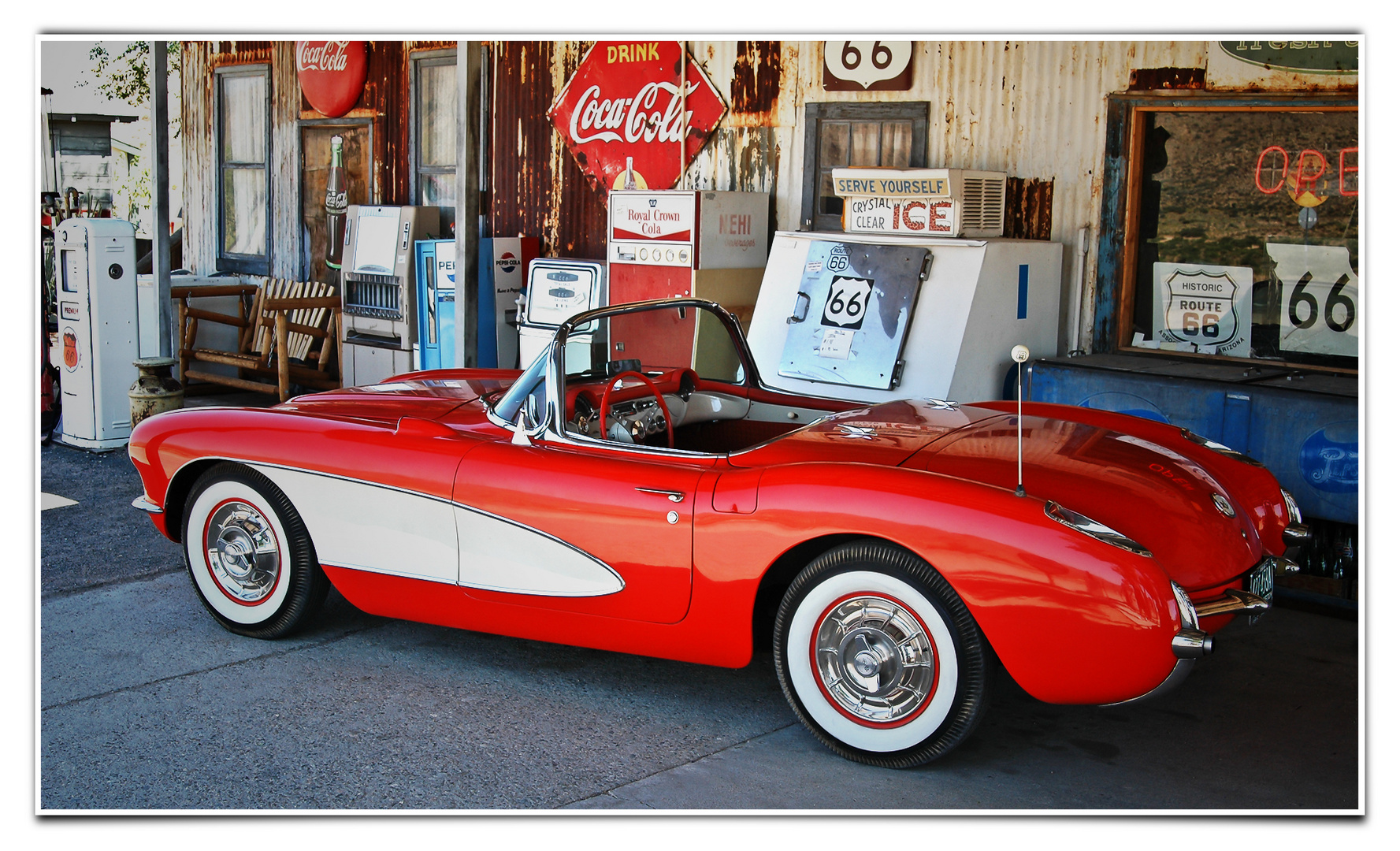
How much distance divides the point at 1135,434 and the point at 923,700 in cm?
158

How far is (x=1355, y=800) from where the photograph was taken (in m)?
3.57

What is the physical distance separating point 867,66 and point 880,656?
213 inches

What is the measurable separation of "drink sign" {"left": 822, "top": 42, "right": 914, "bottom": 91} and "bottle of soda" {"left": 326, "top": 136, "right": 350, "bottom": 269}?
560cm

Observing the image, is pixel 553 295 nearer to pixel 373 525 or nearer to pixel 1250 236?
pixel 1250 236

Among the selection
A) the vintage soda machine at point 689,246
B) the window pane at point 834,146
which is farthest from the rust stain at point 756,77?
the vintage soda machine at point 689,246

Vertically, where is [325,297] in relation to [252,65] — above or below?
below

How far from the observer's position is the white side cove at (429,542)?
407 cm

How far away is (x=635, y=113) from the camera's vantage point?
945 cm

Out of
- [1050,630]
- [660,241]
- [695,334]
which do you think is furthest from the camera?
[660,241]

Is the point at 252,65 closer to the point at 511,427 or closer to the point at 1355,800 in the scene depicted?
the point at 511,427

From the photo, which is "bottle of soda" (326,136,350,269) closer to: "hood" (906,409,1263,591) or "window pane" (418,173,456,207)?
"window pane" (418,173,456,207)

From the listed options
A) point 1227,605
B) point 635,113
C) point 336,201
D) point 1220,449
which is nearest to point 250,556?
point 1227,605

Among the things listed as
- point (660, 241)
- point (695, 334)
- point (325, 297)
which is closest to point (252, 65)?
point (325, 297)

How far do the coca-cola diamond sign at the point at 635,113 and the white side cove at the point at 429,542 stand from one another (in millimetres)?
5325
